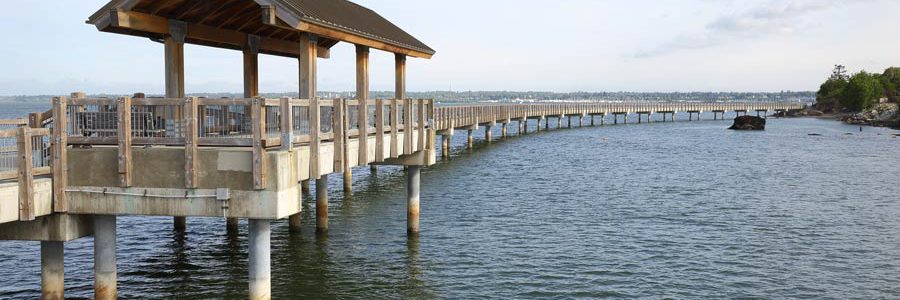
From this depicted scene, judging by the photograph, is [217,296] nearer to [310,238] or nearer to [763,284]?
[310,238]

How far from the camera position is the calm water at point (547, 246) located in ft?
61.8

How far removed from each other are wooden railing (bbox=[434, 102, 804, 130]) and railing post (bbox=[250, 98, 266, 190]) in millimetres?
33868

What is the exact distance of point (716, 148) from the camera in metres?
69.6

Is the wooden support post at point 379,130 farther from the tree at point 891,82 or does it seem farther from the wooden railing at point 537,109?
the tree at point 891,82

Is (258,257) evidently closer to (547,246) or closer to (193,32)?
(193,32)

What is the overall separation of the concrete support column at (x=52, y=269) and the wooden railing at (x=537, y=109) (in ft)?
109

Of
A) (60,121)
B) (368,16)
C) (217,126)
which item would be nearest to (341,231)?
(368,16)

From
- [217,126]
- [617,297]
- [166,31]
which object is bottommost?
[617,297]

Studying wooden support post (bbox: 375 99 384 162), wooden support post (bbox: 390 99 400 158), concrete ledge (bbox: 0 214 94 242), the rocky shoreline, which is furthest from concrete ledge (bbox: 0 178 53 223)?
the rocky shoreline

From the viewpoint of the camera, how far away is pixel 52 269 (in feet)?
47.4

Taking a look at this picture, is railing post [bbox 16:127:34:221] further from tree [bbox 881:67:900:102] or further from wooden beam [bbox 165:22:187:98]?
tree [bbox 881:67:900:102]

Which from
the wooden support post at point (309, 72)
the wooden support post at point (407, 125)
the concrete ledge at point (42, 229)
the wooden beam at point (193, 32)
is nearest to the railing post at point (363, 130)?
the wooden support post at point (309, 72)

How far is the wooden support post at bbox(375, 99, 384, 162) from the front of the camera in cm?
1912

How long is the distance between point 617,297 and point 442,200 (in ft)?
51.0
